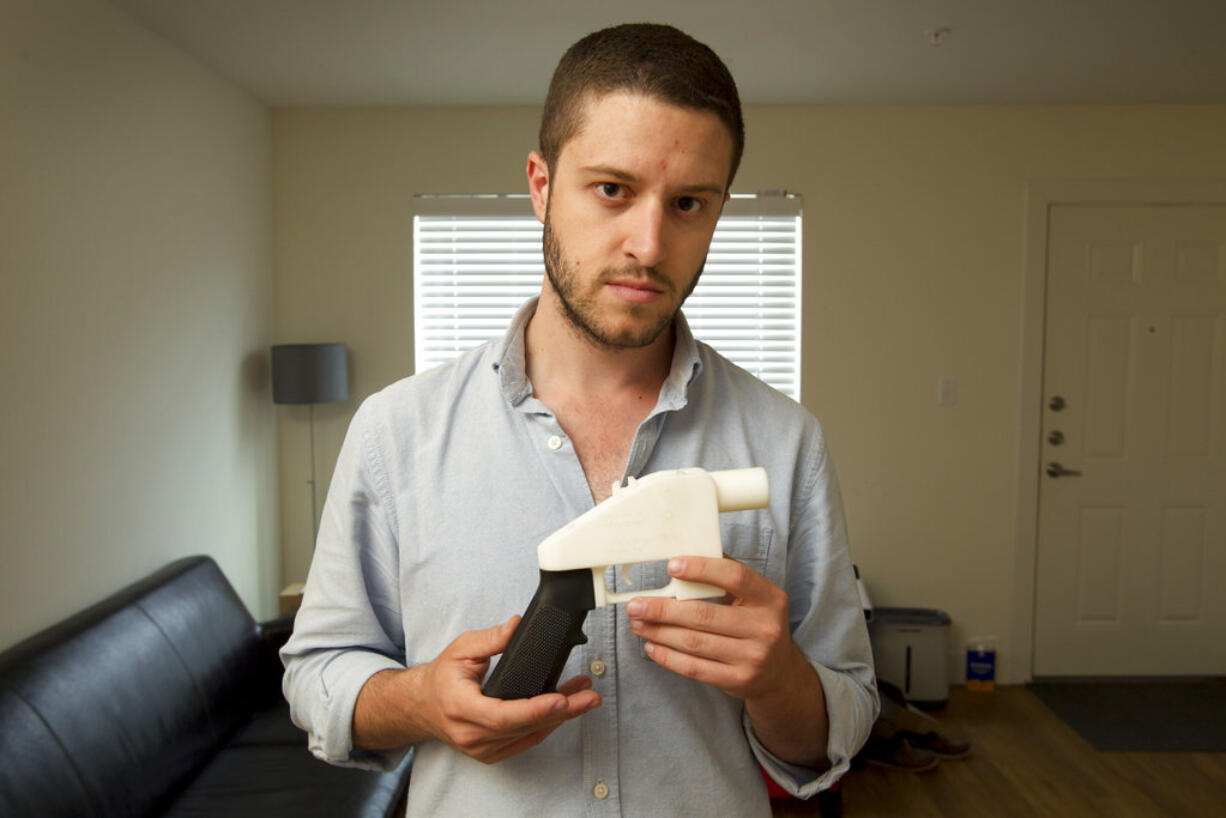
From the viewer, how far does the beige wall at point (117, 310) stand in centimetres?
217

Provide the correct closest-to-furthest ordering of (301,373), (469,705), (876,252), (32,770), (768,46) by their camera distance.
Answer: (469,705)
(32,770)
(768,46)
(301,373)
(876,252)

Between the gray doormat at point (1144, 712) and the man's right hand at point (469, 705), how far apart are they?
347 centimetres

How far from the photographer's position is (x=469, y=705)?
722 mm

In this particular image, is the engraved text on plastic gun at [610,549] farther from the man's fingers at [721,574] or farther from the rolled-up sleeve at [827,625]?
the rolled-up sleeve at [827,625]

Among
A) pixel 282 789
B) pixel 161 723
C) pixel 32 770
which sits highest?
pixel 32 770

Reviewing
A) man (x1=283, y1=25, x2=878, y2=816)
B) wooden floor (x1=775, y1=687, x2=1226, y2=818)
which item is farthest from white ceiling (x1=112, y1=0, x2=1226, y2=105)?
wooden floor (x1=775, y1=687, x2=1226, y2=818)

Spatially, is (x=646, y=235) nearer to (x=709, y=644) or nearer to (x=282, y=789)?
(x=709, y=644)

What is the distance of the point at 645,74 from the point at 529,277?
127 inches

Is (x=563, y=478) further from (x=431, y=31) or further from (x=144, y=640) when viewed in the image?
(x=431, y=31)

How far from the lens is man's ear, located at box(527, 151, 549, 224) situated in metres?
0.91

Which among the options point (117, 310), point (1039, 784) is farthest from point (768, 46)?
point (1039, 784)

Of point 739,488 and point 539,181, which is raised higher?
point 539,181

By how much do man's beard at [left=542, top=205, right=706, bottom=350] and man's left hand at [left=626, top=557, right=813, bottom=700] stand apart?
24 centimetres

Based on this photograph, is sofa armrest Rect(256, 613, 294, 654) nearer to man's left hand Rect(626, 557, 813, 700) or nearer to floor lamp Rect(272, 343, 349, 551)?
floor lamp Rect(272, 343, 349, 551)
